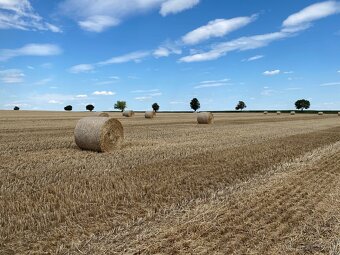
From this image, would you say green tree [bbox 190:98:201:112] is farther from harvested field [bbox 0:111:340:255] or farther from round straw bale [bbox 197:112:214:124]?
harvested field [bbox 0:111:340:255]

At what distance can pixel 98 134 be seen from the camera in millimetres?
12984

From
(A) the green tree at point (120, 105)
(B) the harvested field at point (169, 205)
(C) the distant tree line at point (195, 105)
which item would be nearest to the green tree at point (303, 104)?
(C) the distant tree line at point (195, 105)

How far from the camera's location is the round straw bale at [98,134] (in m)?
13.0

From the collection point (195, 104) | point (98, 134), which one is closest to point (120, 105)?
point (195, 104)

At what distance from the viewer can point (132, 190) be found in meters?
7.23

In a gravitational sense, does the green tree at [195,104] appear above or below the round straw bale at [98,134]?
above

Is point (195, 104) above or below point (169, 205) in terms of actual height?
above

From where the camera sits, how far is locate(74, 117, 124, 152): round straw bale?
13047 millimetres

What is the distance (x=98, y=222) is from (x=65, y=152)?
7658 mm

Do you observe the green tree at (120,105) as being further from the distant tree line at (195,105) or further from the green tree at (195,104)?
the green tree at (195,104)

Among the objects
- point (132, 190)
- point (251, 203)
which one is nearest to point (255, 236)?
point (251, 203)

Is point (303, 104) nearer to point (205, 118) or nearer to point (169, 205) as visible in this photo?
point (205, 118)

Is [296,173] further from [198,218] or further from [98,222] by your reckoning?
[98,222]

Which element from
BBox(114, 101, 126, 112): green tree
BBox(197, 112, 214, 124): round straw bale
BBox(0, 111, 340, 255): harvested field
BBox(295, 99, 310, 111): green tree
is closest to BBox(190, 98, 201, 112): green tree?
BBox(114, 101, 126, 112): green tree
